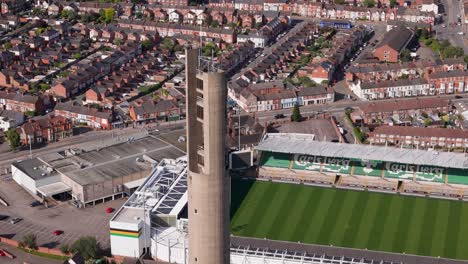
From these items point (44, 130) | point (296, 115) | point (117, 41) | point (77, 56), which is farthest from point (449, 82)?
point (77, 56)

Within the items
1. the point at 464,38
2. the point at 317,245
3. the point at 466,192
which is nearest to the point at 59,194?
the point at 317,245

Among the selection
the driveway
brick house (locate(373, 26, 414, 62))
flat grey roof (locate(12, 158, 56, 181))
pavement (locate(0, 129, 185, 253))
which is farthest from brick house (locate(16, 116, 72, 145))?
brick house (locate(373, 26, 414, 62))

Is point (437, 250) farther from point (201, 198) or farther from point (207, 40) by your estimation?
point (207, 40)

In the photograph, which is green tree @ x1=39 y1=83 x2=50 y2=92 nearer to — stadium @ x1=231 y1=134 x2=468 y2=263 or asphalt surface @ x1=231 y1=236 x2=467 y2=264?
stadium @ x1=231 y1=134 x2=468 y2=263

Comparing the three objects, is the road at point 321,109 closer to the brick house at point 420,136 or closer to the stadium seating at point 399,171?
the brick house at point 420,136

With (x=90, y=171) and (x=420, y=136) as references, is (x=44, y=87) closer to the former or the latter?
(x=90, y=171)

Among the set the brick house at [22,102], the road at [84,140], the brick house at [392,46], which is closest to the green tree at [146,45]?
the brick house at [22,102]

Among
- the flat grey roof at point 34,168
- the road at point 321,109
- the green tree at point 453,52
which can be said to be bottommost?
the road at point 321,109
